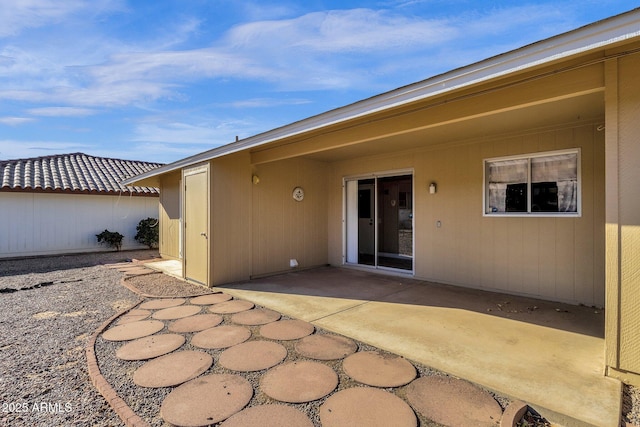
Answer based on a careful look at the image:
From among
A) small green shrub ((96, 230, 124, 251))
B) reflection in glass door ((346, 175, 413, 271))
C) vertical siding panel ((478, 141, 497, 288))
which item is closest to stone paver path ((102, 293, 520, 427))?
vertical siding panel ((478, 141, 497, 288))

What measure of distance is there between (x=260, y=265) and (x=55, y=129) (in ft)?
66.7

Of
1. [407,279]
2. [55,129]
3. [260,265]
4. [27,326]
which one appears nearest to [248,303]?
[260,265]

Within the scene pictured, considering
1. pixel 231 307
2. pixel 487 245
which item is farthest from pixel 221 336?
pixel 487 245

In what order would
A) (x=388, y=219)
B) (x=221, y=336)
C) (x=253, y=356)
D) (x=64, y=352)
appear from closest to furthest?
(x=253, y=356), (x=64, y=352), (x=221, y=336), (x=388, y=219)

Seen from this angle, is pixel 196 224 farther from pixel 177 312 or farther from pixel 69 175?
pixel 69 175

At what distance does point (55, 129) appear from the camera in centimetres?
1869

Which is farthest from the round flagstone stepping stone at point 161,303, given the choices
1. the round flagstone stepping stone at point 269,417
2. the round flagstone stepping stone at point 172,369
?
the round flagstone stepping stone at point 269,417

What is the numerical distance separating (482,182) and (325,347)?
13.3ft

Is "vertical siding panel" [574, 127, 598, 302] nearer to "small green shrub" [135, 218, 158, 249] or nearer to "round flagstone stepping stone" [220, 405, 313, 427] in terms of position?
"round flagstone stepping stone" [220, 405, 313, 427]

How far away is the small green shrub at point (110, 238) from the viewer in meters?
10.7

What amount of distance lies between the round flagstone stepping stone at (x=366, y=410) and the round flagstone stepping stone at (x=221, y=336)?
1.47 metres

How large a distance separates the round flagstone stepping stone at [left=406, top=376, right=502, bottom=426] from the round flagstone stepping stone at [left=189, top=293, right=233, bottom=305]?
11.2 ft

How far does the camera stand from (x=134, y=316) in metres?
4.17

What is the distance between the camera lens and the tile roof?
32.4 feet
